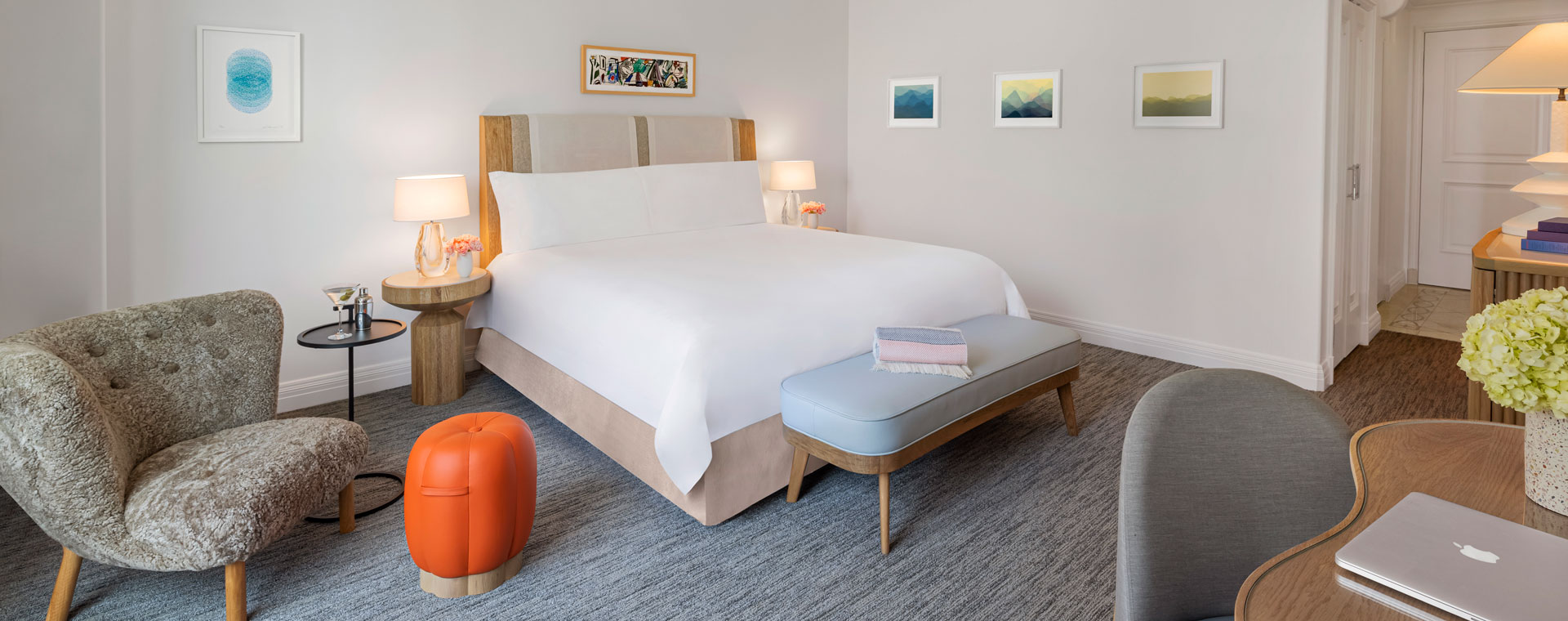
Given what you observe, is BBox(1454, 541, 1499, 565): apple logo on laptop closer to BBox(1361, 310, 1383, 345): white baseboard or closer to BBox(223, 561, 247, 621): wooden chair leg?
BBox(223, 561, 247, 621): wooden chair leg

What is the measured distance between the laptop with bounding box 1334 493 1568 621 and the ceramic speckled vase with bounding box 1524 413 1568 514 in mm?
122

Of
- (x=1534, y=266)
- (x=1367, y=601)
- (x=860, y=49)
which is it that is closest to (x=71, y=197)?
(x=1367, y=601)

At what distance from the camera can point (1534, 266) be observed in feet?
8.27

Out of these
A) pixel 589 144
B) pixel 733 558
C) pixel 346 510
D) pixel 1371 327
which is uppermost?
pixel 589 144

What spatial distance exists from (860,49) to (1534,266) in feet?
13.8

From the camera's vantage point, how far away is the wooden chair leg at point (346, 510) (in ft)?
8.21

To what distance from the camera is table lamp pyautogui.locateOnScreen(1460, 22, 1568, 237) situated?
2.62 meters

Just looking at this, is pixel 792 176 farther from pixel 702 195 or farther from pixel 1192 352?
pixel 1192 352

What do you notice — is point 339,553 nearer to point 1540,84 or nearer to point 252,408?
point 252,408

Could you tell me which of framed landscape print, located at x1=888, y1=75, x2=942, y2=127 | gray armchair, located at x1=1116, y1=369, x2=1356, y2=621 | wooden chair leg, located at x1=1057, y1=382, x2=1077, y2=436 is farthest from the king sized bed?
gray armchair, located at x1=1116, y1=369, x2=1356, y2=621

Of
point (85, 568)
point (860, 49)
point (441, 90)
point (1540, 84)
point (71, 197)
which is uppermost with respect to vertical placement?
point (860, 49)

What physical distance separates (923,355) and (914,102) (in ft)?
10.8

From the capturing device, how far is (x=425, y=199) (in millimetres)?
3615

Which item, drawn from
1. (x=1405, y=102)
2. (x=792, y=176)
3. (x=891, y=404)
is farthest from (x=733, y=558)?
(x=1405, y=102)
